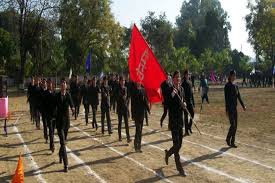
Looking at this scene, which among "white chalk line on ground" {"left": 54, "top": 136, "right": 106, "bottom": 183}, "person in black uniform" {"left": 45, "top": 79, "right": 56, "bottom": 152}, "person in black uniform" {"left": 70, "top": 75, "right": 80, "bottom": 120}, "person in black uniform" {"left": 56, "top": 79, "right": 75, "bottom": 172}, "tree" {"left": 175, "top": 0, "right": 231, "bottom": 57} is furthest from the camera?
"tree" {"left": 175, "top": 0, "right": 231, "bottom": 57}

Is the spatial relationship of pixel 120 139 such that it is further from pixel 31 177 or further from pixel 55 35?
pixel 55 35

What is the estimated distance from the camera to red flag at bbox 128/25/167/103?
39.5 feet

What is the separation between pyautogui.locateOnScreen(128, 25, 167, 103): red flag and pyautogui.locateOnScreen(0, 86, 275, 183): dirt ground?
1847 mm

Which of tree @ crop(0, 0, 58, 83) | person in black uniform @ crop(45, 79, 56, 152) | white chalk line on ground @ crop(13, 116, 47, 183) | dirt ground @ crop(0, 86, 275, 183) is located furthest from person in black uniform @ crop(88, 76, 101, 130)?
tree @ crop(0, 0, 58, 83)

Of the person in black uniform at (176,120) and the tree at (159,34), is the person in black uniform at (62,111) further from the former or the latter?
the tree at (159,34)

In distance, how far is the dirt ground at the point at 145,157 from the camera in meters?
11.3

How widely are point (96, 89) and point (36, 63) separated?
1996 inches

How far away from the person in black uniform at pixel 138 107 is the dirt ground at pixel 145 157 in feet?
1.25

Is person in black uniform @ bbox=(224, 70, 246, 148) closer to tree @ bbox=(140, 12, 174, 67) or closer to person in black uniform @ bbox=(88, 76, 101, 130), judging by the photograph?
person in black uniform @ bbox=(88, 76, 101, 130)

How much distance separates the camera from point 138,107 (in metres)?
14.5

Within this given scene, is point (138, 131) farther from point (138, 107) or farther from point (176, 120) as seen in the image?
point (176, 120)

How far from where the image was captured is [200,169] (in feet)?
38.9

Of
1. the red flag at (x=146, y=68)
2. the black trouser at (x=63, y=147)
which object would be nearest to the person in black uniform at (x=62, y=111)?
the black trouser at (x=63, y=147)

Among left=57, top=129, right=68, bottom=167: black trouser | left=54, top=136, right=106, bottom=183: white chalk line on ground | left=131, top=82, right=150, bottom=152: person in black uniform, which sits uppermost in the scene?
left=131, top=82, right=150, bottom=152: person in black uniform
